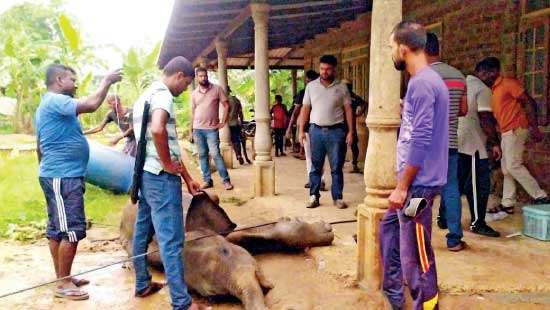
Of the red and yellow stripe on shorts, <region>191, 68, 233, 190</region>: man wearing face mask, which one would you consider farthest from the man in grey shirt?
the red and yellow stripe on shorts

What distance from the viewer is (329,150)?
231 inches

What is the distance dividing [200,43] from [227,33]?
254 centimetres

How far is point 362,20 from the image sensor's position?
989 cm

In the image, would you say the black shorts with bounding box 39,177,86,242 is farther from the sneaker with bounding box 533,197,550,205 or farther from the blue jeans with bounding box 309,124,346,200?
the sneaker with bounding box 533,197,550,205

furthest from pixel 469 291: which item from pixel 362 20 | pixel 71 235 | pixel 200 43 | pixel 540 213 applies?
pixel 200 43

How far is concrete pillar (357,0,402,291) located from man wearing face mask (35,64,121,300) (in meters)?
1.93

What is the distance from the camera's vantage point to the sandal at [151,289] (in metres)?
3.96

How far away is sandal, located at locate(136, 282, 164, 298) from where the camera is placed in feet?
13.0

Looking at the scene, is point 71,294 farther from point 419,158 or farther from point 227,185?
point 227,185

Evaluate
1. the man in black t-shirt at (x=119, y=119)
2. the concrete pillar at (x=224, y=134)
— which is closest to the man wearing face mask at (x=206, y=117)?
the man in black t-shirt at (x=119, y=119)

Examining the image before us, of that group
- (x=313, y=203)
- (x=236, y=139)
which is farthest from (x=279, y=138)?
(x=313, y=203)

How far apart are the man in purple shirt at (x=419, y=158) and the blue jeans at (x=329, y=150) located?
9.20 feet

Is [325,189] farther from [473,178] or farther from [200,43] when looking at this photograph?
[200,43]

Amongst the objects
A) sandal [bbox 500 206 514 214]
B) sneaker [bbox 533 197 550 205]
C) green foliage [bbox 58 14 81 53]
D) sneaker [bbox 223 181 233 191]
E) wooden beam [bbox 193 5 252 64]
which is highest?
green foliage [bbox 58 14 81 53]
